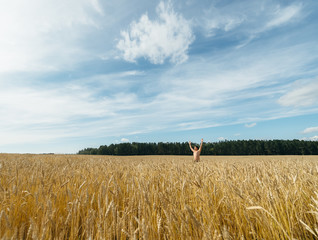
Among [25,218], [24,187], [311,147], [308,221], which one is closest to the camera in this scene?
[308,221]

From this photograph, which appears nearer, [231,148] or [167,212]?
[167,212]

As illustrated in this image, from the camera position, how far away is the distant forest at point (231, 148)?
75.5m

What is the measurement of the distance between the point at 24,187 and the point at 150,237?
243cm

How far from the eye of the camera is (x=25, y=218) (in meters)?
2.15

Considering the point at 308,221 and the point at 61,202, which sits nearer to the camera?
the point at 308,221

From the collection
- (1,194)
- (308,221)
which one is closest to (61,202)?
(1,194)

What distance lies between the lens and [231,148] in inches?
3140

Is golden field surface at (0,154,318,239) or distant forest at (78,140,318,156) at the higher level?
distant forest at (78,140,318,156)

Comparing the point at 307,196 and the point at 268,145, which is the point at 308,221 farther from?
the point at 268,145

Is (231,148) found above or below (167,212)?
above

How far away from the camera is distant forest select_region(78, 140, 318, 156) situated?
75500 mm

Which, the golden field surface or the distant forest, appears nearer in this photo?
the golden field surface

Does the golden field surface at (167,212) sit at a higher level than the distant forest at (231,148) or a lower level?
lower

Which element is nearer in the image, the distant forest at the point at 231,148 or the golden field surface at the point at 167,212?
the golden field surface at the point at 167,212
